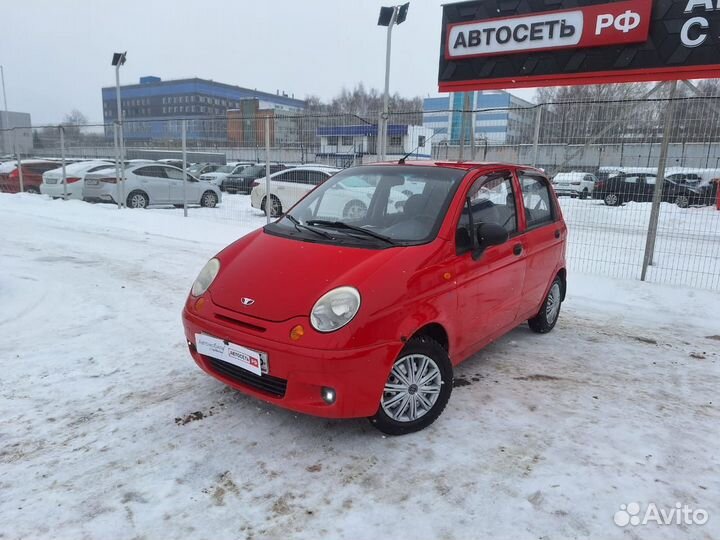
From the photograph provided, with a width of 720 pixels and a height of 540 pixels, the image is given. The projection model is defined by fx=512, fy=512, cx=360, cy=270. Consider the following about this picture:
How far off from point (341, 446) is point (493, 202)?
229cm

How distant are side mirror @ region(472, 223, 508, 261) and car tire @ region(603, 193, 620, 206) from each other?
7.27 metres

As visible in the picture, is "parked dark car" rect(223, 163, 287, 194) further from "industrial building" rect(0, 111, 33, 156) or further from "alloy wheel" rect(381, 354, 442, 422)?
"alloy wheel" rect(381, 354, 442, 422)

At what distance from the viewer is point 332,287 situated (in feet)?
9.88

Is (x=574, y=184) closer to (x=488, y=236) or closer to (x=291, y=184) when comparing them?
(x=291, y=184)

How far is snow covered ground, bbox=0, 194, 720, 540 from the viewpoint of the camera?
8.20 feet

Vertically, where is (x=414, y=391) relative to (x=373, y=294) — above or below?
below

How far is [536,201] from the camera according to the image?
490cm

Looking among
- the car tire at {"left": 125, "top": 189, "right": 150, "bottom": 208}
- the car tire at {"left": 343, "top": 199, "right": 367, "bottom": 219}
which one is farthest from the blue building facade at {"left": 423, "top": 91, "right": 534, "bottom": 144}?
the car tire at {"left": 125, "top": 189, "right": 150, "bottom": 208}

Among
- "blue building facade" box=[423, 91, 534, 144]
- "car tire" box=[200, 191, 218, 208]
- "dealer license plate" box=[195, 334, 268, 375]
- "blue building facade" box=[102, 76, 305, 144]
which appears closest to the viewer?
"dealer license plate" box=[195, 334, 268, 375]

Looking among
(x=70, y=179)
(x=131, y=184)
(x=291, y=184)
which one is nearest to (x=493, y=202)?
(x=291, y=184)

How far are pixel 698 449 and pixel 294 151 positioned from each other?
34.0 ft

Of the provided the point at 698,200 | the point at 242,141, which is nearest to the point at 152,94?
the point at 242,141

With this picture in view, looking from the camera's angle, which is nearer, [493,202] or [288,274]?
[288,274]

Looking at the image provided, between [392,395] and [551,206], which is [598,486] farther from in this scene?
[551,206]
